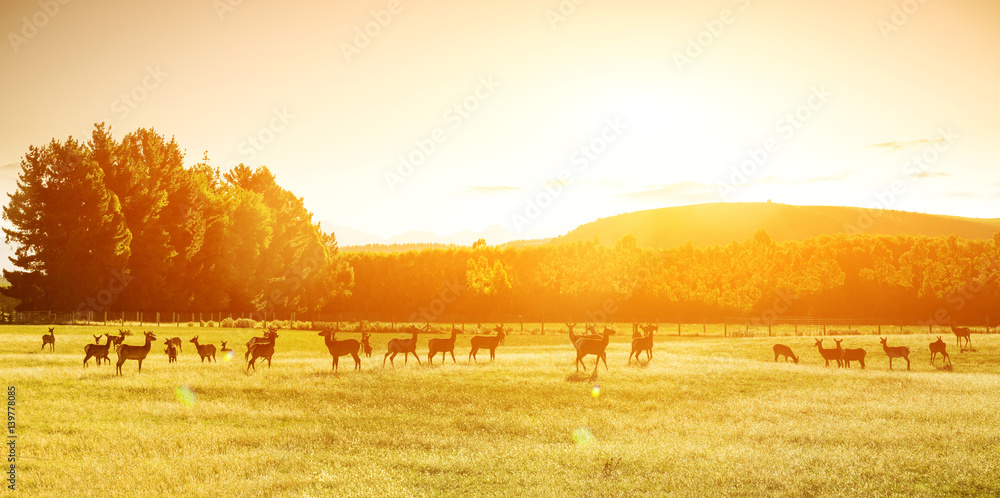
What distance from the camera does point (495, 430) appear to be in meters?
19.9

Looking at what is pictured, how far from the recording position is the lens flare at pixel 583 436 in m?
18.5

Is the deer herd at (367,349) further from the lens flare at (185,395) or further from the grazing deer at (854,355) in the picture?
the lens flare at (185,395)

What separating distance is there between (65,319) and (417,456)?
56.4 metres

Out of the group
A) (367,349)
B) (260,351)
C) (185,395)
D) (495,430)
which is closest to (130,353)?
(260,351)

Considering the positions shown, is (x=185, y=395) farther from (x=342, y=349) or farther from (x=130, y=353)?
(x=342, y=349)

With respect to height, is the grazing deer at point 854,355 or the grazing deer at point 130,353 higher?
the grazing deer at point 130,353

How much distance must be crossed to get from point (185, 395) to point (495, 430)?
12.2 m

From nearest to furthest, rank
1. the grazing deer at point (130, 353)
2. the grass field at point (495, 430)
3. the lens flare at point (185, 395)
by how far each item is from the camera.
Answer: the grass field at point (495, 430)
the lens flare at point (185, 395)
the grazing deer at point (130, 353)

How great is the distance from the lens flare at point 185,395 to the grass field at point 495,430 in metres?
0.10

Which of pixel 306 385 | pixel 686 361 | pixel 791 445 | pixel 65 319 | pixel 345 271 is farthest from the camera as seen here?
pixel 345 271

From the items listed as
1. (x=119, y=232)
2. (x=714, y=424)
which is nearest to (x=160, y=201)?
(x=119, y=232)

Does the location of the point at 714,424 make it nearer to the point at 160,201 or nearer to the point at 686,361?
the point at 686,361

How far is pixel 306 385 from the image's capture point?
26.2m

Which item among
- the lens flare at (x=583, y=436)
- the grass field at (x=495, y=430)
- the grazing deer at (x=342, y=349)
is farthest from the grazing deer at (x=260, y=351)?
the lens flare at (x=583, y=436)
